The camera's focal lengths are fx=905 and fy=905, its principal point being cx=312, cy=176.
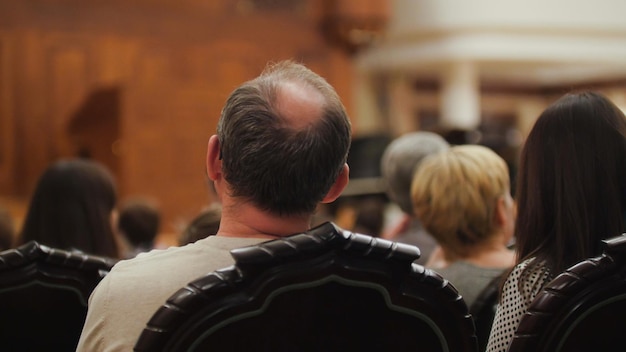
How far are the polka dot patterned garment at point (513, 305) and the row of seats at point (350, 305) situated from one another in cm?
37

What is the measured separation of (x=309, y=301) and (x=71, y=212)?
1.65m

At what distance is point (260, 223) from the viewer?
1398mm

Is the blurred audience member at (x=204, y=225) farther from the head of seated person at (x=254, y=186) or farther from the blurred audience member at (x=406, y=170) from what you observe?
the blurred audience member at (x=406, y=170)

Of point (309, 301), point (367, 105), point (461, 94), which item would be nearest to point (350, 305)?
point (309, 301)

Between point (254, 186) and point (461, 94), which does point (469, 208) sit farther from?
point (461, 94)

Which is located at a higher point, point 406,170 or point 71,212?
point 71,212

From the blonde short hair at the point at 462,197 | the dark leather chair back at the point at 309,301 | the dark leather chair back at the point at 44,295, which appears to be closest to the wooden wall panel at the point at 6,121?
the blonde short hair at the point at 462,197

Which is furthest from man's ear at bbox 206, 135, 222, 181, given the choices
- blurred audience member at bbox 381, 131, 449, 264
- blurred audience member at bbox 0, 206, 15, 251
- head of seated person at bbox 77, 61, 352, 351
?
blurred audience member at bbox 0, 206, 15, 251

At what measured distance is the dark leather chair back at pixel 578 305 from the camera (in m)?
1.26

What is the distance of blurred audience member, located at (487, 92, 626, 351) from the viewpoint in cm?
168

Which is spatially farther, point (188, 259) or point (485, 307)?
point (485, 307)

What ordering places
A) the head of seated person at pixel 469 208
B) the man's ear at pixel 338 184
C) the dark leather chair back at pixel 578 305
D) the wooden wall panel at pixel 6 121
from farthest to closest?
the wooden wall panel at pixel 6 121 → the head of seated person at pixel 469 208 → the man's ear at pixel 338 184 → the dark leather chair back at pixel 578 305

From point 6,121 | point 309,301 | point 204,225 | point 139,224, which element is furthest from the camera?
point 6,121

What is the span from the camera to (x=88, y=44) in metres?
8.62
